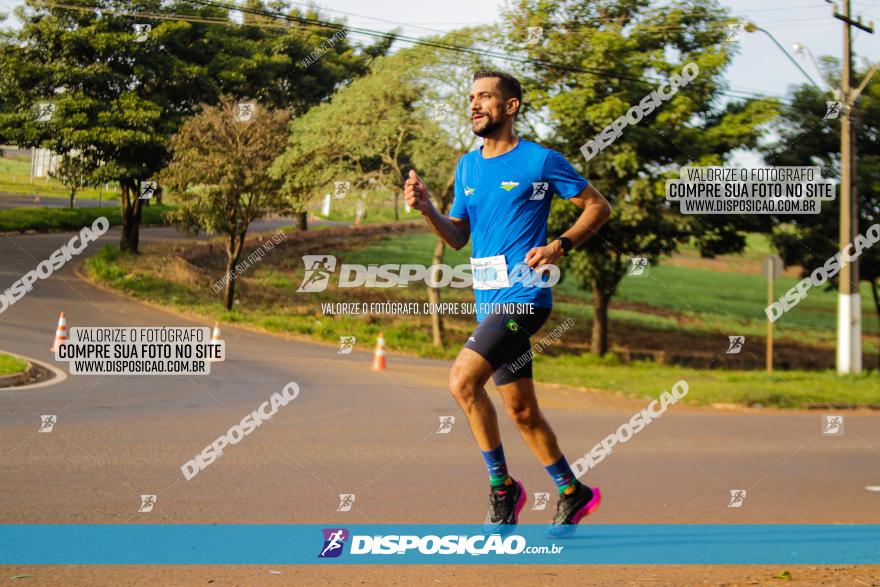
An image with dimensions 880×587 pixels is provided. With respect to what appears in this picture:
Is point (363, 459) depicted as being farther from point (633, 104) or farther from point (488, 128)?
point (633, 104)

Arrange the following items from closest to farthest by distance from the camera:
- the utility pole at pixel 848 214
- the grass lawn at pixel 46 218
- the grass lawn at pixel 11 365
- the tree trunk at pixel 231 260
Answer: the grass lawn at pixel 11 365 → the utility pole at pixel 848 214 → the tree trunk at pixel 231 260 → the grass lawn at pixel 46 218

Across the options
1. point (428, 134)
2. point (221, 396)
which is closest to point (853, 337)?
point (428, 134)

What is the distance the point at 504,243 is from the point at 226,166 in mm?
23439

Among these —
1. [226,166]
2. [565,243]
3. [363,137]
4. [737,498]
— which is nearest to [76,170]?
[226,166]

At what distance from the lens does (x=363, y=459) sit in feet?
29.7

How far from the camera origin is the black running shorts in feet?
15.1

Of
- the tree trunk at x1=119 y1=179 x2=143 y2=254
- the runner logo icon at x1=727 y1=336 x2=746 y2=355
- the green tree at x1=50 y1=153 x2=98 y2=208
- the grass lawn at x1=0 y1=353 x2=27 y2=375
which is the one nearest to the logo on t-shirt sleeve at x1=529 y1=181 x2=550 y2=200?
the grass lawn at x1=0 y1=353 x2=27 y2=375

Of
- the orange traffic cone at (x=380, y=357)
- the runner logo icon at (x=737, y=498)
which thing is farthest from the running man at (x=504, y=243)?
the orange traffic cone at (x=380, y=357)

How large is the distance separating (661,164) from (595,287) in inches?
201

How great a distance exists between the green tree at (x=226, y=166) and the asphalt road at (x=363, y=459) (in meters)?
10.2

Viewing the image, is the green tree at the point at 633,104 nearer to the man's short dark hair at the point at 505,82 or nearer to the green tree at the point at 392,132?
the green tree at the point at 392,132

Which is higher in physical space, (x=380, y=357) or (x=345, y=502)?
(x=345, y=502)

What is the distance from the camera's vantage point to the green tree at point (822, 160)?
92.6ft

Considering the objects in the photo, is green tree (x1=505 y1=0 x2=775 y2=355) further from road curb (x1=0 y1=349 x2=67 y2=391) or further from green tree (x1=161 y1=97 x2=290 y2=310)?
road curb (x1=0 y1=349 x2=67 y2=391)
